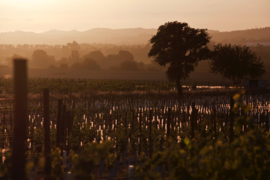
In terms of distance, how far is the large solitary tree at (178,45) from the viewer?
31.2 meters

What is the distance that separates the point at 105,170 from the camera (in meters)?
9.31

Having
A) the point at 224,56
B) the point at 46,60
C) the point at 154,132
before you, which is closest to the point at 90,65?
the point at 46,60

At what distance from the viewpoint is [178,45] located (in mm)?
31484

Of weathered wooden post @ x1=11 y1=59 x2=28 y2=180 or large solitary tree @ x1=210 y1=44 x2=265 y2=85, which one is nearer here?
weathered wooden post @ x1=11 y1=59 x2=28 y2=180

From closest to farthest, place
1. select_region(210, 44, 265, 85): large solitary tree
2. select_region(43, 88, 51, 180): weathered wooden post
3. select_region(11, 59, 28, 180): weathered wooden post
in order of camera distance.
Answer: select_region(11, 59, 28, 180): weathered wooden post → select_region(43, 88, 51, 180): weathered wooden post → select_region(210, 44, 265, 85): large solitary tree

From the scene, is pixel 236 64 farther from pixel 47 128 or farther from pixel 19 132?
pixel 19 132

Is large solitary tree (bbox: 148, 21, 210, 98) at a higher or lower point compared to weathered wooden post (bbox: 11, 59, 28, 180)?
higher

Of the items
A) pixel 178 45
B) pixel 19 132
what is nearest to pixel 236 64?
pixel 178 45

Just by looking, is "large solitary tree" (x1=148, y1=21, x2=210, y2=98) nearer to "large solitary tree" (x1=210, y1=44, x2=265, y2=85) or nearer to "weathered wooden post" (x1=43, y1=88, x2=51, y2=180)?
"large solitary tree" (x1=210, y1=44, x2=265, y2=85)

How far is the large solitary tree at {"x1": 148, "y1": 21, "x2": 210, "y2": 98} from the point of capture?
3120 centimetres

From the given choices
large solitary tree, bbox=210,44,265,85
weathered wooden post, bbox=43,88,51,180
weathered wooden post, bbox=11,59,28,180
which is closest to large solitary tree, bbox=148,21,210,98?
large solitary tree, bbox=210,44,265,85

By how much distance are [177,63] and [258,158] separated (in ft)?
89.6

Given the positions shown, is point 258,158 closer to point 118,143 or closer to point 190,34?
point 118,143

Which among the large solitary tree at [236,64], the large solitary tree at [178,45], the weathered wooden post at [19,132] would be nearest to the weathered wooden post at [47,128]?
the weathered wooden post at [19,132]
